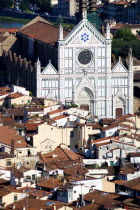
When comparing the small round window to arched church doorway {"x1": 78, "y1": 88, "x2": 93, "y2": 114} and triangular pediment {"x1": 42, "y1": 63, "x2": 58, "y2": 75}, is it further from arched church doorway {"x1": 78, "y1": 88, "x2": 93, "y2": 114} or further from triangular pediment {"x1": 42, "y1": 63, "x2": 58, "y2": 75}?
triangular pediment {"x1": 42, "y1": 63, "x2": 58, "y2": 75}

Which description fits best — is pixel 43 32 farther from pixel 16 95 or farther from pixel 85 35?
pixel 16 95

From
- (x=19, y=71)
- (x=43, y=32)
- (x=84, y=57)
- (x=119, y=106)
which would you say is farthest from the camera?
(x=43, y=32)

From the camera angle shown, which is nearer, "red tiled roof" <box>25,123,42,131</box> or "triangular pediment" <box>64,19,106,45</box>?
"red tiled roof" <box>25,123,42,131</box>

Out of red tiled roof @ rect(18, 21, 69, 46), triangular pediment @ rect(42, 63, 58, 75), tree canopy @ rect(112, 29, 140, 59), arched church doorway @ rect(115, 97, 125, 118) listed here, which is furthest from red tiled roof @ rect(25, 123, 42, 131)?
tree canopy @ rect(112, 29, 140, 59)

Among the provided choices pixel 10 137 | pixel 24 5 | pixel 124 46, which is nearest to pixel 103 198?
pixel 10 137

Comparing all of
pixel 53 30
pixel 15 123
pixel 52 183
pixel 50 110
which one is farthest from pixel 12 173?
pixel 53 30

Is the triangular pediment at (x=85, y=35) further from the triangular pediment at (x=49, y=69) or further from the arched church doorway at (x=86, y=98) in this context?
the arched church doorway at (x=86, y=98)

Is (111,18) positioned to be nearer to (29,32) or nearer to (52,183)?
(29,32)
